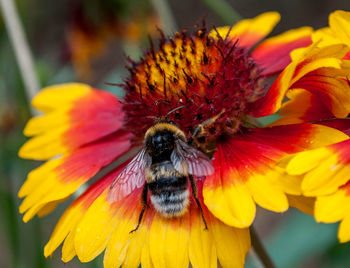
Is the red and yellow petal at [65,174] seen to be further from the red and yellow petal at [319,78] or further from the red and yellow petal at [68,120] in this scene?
the red and yellow petal at [319,78]

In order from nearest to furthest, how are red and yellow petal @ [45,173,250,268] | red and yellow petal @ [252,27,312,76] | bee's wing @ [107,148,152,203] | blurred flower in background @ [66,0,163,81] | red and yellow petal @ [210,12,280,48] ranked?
red and yellow petal @ [45,173,250,268] < bee's wing @ [107,148,152,203] < red and yellow petal @ [252,27,312,76] < red and yellow petal @ [210,12,280,48] < blurred flower in background @ [66,0,163,81]

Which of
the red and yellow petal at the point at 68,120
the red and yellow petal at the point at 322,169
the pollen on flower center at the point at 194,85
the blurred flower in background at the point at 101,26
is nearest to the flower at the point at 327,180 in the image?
the red and yellow petal at the point at 322,169

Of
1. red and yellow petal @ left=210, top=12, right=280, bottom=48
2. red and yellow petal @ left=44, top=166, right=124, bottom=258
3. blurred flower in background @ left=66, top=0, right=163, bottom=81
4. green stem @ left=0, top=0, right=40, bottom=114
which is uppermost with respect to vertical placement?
blurred flower in background @ left=66, top=0, right=163, bottom=81

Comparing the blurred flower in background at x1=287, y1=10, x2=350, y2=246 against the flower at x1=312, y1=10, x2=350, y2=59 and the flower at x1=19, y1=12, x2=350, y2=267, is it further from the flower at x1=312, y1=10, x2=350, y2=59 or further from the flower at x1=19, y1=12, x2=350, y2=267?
the flower at x1=312, y1=10, x2=350, y2=59

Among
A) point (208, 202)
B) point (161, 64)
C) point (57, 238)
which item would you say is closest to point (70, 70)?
point (161, 64)

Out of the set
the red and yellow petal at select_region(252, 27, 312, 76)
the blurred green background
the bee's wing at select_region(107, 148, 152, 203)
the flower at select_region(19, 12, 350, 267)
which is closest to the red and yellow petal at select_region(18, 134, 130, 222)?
the flower at select_region(19, 12, 350, 267)

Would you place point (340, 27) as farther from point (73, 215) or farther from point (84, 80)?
point (84, 80)

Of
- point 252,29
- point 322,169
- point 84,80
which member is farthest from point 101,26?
point 322,169
